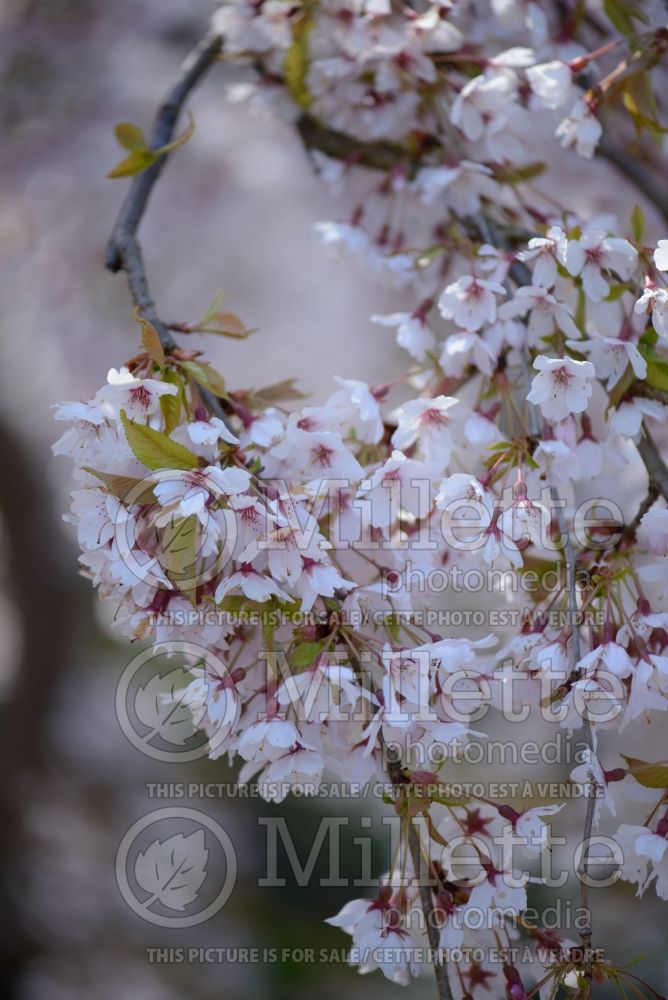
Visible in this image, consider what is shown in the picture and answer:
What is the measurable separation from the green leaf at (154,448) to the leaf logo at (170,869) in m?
0.80

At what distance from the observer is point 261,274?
2.69m

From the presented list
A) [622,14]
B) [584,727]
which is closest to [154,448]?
[584,727]

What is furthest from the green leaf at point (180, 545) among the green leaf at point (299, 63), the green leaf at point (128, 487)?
the green leaf at point (299, 63)

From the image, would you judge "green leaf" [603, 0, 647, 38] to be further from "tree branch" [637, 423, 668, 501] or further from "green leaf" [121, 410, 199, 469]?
"green leaf" [121, 410, 199, 469]

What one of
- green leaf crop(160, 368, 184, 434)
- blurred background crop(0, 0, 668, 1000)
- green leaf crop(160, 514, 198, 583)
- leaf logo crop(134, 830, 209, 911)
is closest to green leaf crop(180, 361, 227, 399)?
green leaf crop(160, 368, 184, 434)

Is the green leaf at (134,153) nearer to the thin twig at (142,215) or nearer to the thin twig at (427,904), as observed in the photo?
the thin twig at (142,215)

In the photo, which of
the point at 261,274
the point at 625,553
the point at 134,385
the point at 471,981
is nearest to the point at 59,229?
the point at 261,274

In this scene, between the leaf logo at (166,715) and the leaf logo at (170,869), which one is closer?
the leaf logo at (166,715)

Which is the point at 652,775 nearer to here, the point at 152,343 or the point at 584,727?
the point at 584,727

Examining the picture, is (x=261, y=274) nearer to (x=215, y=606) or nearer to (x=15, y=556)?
(x=15, y=556)

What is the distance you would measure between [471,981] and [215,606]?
1.40ft

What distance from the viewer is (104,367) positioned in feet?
7.00

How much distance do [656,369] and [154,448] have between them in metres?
0.43

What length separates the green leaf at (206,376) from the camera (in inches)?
27.5
